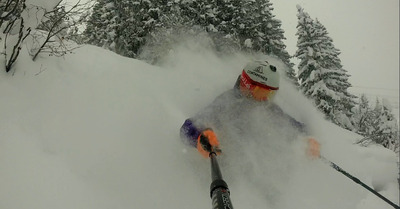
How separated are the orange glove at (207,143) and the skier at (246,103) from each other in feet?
0.82

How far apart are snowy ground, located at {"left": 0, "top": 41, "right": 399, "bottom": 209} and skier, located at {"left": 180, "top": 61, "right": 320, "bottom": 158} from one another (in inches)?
8.0

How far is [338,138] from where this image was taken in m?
6.38

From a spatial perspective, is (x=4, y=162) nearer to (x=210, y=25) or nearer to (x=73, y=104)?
(x=73, y=104)

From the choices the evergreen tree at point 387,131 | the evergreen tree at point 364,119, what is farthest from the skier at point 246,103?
the evergreen tree at point 364,119

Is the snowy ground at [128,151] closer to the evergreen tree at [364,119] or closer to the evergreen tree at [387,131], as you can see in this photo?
the evergreen tree at [387,131]

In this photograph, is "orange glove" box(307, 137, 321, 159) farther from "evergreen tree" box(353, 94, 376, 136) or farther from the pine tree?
"evergreen tree" box(353, 94, 376, 136)

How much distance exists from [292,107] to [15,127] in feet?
14.9

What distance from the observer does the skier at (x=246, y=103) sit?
4.50 meters

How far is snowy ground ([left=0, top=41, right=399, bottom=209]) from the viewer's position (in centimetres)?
326

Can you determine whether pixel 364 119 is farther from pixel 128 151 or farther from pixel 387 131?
pixel 128 151

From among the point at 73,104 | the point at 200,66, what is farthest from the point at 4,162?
the point at 200,66

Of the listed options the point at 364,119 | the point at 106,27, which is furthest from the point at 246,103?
the point at 364,119

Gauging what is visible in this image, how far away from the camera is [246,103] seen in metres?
4.99

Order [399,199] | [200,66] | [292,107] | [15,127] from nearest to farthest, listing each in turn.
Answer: [15,127]
[399,199]
[292,107]
[200,66]
